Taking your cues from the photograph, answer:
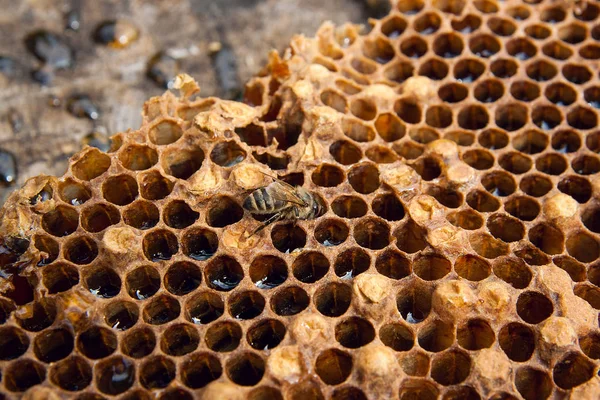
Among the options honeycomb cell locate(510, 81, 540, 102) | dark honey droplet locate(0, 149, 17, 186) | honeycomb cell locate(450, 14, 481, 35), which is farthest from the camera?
honeycomb cell locate(450, 14, 481, 35)

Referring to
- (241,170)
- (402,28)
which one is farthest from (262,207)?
(402,28)

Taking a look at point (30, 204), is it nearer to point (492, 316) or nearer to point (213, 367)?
point (213, 367)

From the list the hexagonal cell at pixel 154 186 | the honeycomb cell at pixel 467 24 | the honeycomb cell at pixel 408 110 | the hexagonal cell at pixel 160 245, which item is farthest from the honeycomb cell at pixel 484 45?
the hexagonal cell at pixel 160 245

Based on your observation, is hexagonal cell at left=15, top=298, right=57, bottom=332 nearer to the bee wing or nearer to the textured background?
the bee wing

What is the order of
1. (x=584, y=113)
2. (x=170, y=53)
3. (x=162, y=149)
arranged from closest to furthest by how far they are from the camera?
1. (x=162, y=149)
2. (x=584, y=113)
3. (x=170, y=53)

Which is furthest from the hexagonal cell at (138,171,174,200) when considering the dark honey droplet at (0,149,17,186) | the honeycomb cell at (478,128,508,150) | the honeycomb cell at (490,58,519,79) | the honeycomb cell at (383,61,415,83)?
the honeycomb cell at (490,58,519,79)

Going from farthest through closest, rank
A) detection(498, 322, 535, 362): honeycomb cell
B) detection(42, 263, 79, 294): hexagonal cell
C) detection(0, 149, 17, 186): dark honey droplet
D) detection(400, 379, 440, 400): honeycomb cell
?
detection(0, 149, 17, 186): dark honey droplet
detection(42, 263, 79, 294): hexagonal cell
detection(498, 322, 535, 362): honeycomb cell
detection(400, 379, 440, 400): honeycomb cell

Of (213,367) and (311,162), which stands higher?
(311,162)
